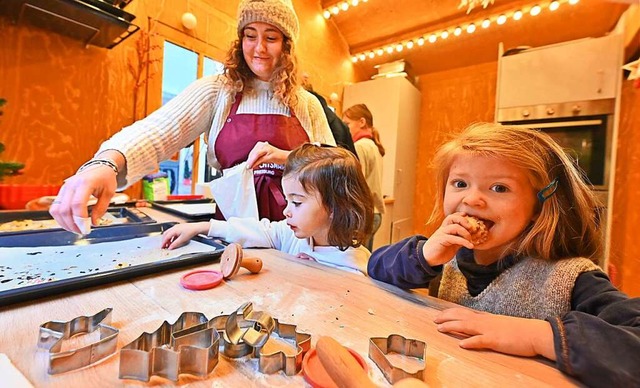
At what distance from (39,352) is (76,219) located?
292 millimetres

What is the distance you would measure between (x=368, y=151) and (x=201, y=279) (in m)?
1.72

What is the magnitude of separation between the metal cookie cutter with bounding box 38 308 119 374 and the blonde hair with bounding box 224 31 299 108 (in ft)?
2.63

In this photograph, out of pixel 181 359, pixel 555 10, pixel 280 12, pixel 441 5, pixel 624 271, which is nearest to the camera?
pixel 181 359

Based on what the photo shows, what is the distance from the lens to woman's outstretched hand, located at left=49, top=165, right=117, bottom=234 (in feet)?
1.81

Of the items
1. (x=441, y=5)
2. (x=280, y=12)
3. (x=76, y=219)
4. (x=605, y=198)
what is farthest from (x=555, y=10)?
(x=76, y=219)

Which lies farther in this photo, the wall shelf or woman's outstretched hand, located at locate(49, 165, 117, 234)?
the wall shelf

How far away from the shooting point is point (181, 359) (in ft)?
1.01

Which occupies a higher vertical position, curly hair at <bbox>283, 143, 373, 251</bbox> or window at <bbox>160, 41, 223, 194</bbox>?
window at <bbox>160, 41, 223, 194</bbox>

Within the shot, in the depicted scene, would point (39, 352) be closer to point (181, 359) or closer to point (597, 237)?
point (181, 359)

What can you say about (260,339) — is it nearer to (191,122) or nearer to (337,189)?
(337,189)

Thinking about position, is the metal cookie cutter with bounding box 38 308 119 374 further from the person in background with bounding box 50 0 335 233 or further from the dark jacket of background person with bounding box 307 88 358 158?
the dark jacket of background person with bounding box 307 88 358 158

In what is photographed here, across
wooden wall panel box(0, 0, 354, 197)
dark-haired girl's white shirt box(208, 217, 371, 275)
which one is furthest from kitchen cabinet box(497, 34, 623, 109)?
wooden wall panel box(0, 0, 354, 197)

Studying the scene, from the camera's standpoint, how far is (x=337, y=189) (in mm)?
872

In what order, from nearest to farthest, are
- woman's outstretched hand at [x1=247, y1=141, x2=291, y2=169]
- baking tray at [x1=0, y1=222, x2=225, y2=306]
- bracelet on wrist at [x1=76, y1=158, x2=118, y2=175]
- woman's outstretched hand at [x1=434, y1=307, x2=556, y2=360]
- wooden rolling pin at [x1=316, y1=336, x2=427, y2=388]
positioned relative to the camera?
wooden rolling pin at [x1=316, y1=336, x2=427, y2=388] → woman's outstretched hand at [x1=434, y1=307, x2=556, y2=360] → baking tray at [x1=0, y1=222, x2=225, y2=306] → bracelet on wrist at [x1=76, y1=158, x2=118, y2=175] → woman's outstretched hand at [x1=247, y1=141, x2=291, y2=169]
